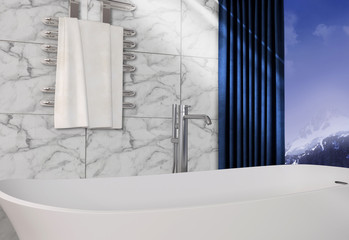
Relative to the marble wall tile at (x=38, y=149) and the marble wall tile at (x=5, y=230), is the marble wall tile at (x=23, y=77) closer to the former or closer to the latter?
the marble wall tile at (x=38, y=149)

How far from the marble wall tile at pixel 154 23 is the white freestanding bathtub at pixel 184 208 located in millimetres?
1030

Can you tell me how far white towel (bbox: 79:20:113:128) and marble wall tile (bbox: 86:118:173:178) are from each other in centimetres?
14

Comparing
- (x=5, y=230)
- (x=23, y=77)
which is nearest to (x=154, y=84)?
(x=23, y=77)

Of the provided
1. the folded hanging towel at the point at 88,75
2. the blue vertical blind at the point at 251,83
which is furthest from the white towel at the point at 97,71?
the blue vertical blind at the point at 251,83

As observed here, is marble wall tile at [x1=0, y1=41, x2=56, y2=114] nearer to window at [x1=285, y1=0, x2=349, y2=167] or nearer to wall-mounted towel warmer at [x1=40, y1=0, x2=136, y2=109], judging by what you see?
wall-mounted towel warmer at [x1=40, y1=0, x2=136, y2=109]

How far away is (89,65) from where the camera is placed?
2350 millimetres

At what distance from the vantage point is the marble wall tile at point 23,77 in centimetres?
225

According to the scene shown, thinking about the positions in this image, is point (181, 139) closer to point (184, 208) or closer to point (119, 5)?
point (119, 5)

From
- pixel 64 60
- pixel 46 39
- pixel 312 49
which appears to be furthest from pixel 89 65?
pixel 312 49

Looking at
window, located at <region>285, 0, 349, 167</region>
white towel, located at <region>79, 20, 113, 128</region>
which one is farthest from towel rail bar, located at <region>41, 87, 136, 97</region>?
window, located at <region>285, 0, 349, 167</region>

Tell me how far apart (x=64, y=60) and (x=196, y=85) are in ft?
3.26

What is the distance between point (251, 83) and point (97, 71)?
1197 mm

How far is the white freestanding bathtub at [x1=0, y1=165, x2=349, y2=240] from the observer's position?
1062 millimetres

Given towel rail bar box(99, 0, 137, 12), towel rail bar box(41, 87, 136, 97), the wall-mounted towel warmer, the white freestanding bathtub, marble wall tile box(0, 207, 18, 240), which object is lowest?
marble wall tile box(0, 207, 18, 240)
